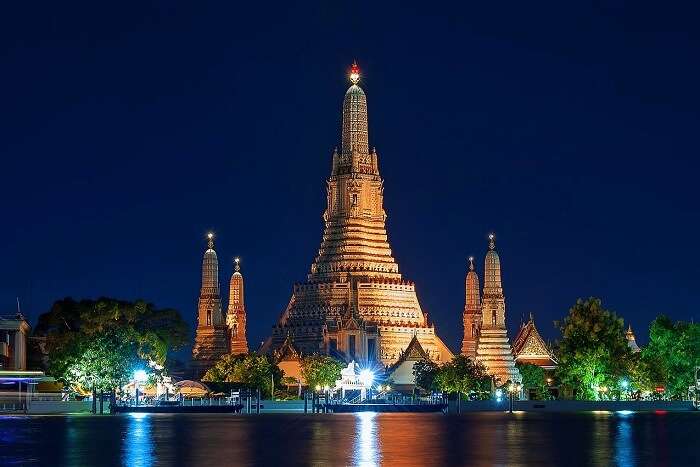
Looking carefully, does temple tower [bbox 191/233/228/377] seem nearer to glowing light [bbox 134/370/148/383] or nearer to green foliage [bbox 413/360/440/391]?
green foliage [bbox 413/360/440/391]

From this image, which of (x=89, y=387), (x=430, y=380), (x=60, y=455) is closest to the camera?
(x=60, y=455)

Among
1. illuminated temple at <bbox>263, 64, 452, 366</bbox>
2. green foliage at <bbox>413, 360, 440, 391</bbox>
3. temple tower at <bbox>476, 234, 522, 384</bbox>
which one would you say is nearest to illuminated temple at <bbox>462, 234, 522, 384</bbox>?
temple tower at <bbox>476, 234, 522, 384</bbox>

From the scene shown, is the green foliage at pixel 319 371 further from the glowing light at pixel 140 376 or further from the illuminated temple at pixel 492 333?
the glowing light at pixel 140 376

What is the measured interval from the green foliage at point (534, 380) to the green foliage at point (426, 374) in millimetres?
14562

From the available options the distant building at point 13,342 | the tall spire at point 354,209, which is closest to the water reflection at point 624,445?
the distant building at point 13,342

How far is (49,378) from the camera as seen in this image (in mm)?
109062

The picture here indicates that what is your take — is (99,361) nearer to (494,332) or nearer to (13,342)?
(13,342)

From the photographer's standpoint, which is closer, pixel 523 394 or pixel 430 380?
pixel 430 380

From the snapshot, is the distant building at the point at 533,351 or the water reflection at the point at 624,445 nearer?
the water reflection at the point at 624,445

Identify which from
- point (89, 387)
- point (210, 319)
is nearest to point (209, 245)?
point (210, 319)

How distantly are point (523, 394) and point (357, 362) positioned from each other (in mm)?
17266

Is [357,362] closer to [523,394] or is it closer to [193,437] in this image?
[523,394]

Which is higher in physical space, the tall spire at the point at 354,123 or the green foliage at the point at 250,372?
the tall spire at the point at 354,123

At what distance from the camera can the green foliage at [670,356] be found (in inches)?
4678
